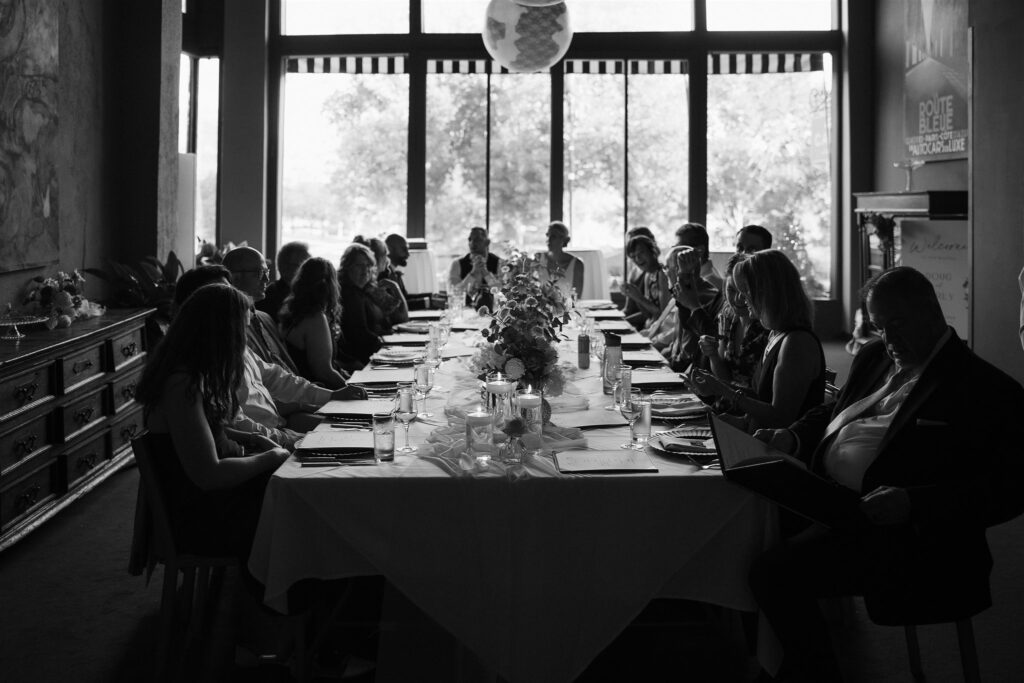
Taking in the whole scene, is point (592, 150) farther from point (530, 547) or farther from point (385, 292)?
point (530, 547)

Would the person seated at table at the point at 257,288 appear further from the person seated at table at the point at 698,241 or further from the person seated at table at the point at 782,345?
the person seated at table at the point at 698,241

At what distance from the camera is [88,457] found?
5188 mm

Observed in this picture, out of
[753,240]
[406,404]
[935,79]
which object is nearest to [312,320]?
[406,404]

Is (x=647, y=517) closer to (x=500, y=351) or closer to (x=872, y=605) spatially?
(x=872, y=605)

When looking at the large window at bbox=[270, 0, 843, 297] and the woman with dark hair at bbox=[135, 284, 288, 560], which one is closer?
the woman with dark hair at bbox=[135, 284, 288, 560]

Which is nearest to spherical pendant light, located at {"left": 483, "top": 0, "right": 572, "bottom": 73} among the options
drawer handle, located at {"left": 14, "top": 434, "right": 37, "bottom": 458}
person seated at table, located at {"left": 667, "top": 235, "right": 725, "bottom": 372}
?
person seated at table, located at {"left": 667, "top": 235, "right": 725, "bottom": 372}

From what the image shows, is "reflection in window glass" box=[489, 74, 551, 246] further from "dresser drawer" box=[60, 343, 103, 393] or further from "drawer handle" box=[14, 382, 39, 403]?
"drawer handle" box=[14, 382, 39, 403]

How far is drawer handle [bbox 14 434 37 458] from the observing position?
4367 millimetres

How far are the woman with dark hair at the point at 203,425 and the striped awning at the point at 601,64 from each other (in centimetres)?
869

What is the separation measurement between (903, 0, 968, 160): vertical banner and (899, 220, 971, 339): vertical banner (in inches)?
25.7

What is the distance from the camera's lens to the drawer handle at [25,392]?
14.3 feet

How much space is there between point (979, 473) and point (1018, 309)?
12.7 ft

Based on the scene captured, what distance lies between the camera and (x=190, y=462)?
2990 mm

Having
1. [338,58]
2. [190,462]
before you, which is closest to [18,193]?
[190,462]
